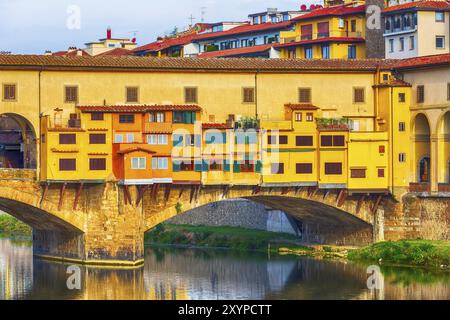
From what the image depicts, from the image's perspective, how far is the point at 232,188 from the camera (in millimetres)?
84250

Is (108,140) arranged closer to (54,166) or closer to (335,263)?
(54,166)

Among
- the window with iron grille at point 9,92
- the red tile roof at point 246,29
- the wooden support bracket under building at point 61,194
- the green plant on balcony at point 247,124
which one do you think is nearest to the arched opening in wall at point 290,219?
the green plant on balcony at point 247,124

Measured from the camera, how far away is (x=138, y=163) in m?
81.7

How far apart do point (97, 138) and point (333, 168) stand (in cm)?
1201

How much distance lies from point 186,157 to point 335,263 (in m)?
Answer: 8.99

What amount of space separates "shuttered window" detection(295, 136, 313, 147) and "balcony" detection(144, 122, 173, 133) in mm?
6415

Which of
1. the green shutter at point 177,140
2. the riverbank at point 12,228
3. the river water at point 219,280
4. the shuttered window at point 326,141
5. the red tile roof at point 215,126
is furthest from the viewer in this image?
the riverbank at point 12,228

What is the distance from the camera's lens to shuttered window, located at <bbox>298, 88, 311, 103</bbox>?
86188mm

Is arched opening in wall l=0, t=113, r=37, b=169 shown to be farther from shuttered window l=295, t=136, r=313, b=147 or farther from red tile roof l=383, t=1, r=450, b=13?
red tile roof l=383, t=1, r=450, b=13

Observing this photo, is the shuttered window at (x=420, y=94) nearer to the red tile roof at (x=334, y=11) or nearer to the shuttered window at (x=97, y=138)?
the shuttered window at (x=97, y=138)

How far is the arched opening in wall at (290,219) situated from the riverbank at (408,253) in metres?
2.09

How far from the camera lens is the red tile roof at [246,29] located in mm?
109887

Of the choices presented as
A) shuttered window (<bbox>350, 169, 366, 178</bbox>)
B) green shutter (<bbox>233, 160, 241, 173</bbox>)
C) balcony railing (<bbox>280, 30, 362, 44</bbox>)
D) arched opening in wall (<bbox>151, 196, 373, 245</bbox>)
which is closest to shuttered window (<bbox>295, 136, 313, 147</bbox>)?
shuttered window (<bbox>350, 169, 366, 178</bbox>)

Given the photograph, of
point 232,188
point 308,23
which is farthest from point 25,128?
point 308,23
